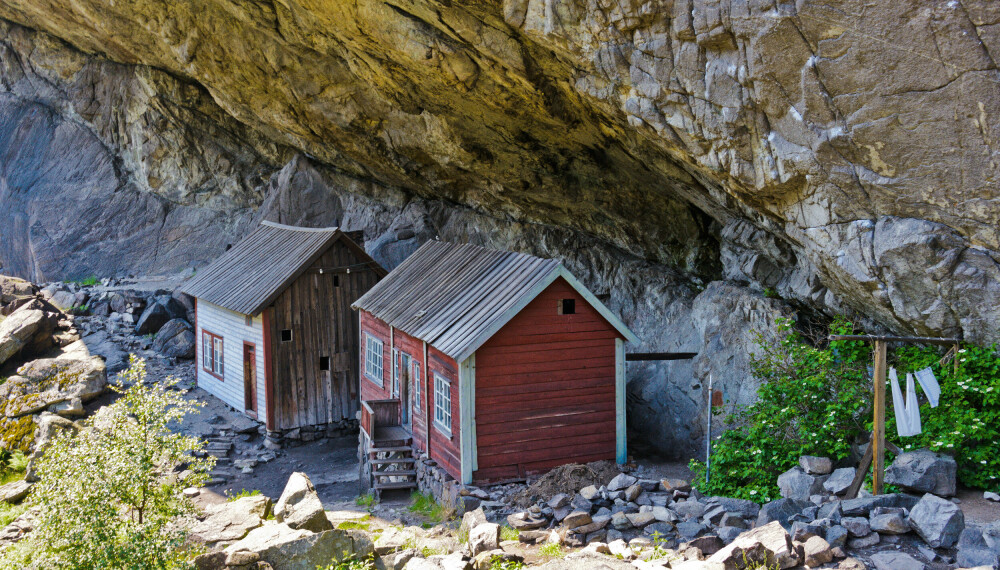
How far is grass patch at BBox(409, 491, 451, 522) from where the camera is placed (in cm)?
1336

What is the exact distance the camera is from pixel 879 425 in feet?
34.1

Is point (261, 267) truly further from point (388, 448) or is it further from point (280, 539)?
point (280, 539)

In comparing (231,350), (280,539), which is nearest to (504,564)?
(280,539)

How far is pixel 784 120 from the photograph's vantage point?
10547mm

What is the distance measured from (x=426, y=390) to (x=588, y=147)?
684 cm

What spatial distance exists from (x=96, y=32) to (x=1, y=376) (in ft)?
45.0

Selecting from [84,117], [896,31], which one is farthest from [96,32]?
[896,31]

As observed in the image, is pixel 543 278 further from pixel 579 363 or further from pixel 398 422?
pixel 398 422

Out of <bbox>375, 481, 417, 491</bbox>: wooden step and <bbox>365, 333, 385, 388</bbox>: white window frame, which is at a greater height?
<bbox>365, 333, 385, 388</bbox>: white window frame

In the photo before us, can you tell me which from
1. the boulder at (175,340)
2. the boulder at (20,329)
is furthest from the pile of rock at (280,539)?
the boulder at (175,340)

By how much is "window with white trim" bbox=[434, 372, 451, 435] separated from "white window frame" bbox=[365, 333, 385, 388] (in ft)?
10.1

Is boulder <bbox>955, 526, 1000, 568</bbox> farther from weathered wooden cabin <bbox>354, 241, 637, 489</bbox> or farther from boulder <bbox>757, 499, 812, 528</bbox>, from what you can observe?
weathered wooden cabin <bbox>354, 241, 637, 489</bbox>

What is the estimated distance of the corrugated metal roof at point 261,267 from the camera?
62.9ft

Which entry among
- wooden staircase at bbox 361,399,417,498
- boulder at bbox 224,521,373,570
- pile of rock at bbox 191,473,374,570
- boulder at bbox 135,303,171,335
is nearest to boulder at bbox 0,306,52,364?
boulder at bbox 135,303,171,335
